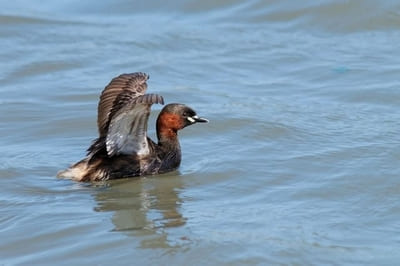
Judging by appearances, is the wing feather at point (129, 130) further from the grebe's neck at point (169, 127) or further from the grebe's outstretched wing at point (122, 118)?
the grebe's neck at point (169, 127)

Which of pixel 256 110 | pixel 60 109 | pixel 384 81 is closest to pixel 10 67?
pixel 60 109

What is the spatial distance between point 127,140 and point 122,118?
1.29 ft

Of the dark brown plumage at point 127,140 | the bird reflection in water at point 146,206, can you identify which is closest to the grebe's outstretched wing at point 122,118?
the dark brown plumage at point 127,140

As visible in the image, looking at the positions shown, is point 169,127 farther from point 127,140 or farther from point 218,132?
point 218,132

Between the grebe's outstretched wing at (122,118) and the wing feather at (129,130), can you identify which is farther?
the grebe's outstretched wing at (122,118)

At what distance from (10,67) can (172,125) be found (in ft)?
11.6

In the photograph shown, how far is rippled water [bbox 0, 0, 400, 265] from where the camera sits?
25.7ft

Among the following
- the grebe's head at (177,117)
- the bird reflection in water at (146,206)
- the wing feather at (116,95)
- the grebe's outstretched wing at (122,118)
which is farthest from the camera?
the grebe's head at (177,117)

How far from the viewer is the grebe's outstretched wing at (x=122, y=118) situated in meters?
9.45

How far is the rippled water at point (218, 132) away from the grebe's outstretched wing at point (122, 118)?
340 mm

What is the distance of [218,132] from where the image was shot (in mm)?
10820

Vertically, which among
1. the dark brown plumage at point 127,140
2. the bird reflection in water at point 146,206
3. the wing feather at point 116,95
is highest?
the wing feather at point 116,95

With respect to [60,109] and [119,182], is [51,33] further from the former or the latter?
[119,182]

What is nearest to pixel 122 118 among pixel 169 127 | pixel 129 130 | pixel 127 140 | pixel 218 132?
pixel 129 130
